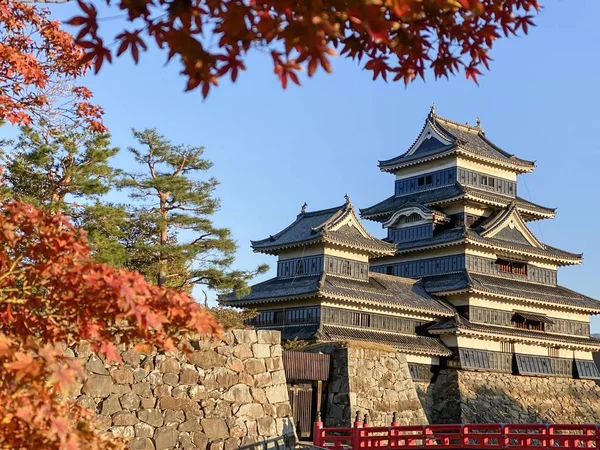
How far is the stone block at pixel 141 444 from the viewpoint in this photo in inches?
416

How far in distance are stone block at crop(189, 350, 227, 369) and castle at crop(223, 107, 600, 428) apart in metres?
16.6

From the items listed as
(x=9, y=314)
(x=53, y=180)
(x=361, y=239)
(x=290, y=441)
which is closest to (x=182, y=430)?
(x=290, y=441)

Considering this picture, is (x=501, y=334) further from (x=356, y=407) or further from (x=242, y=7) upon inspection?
(x=242, y=7)

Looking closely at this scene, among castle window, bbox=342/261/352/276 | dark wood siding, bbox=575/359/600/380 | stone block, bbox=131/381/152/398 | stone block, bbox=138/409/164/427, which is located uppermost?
castle window, bbox=342/261/352/276

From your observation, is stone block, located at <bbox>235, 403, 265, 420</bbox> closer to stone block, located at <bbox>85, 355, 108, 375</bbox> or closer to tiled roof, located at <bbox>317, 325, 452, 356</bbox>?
stone block, located at <bbox>85, 355, 108, 375</bbox>

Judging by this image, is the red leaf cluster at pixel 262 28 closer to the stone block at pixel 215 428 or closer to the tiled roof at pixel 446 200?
the stone block at pixel 215 428

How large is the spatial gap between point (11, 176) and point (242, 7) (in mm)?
16580

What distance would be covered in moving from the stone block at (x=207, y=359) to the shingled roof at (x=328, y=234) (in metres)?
18.6

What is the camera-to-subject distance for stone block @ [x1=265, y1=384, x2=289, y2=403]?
12164 mm

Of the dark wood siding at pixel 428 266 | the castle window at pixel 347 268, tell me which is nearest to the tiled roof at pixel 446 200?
the dark wood siding at pixel 428 266

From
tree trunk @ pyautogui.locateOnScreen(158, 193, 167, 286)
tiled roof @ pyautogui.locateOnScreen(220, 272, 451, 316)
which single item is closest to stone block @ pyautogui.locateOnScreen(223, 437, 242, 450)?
tree trunk @ pyautogui.locateOnScreen(158, 193, 167, 286)

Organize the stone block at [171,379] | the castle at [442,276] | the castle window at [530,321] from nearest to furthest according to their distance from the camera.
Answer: the stone block at [171,379] → the castle at [442,276] → the castle window at [530,321]

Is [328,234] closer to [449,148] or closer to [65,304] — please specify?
[449,148]

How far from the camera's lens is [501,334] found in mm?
33625
